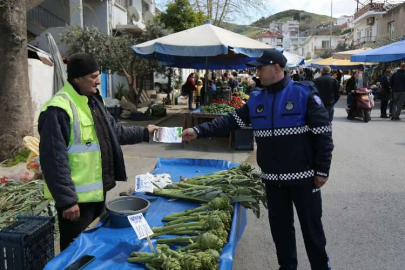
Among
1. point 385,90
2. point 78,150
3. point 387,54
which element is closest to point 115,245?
point 78,150

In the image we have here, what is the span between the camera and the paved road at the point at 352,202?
4.18m

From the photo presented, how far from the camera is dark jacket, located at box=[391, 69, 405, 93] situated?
13570 millimetres

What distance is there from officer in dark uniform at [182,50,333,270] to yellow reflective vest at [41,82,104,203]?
57.7 inches

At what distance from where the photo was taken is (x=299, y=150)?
3.15 m

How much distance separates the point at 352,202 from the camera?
5855 mm

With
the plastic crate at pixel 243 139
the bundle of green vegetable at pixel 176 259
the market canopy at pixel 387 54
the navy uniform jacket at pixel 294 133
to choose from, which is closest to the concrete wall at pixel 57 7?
the plastic crate at pixel 243 139

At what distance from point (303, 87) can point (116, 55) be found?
474 inches

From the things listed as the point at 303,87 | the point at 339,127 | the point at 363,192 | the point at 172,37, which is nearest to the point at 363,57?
the point at 339,127

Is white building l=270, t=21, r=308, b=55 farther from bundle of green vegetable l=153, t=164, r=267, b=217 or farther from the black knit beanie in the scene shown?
the black knit beanie

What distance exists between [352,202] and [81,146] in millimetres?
4622

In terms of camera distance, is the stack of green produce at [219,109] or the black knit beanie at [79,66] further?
the stack of green produce at [219,109]

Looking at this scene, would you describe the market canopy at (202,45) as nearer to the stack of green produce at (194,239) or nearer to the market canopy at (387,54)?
the stack of green produce at (194,239)

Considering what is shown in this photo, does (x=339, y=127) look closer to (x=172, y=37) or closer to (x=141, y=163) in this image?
(x=172, y=37)

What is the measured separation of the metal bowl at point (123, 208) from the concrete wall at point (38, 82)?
932 centimetres
